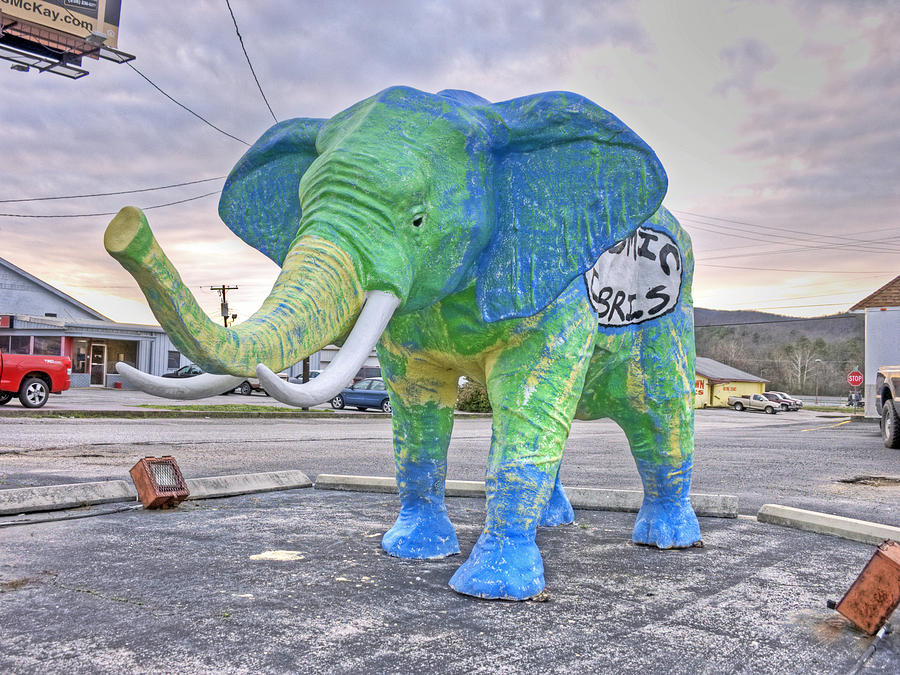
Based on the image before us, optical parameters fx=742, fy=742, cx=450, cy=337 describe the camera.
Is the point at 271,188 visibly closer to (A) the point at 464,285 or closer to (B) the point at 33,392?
(A) the point at 464,285

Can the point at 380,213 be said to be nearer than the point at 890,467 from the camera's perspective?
Yes

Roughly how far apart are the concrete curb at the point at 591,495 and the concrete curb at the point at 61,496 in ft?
5.13

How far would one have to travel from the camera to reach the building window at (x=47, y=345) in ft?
107

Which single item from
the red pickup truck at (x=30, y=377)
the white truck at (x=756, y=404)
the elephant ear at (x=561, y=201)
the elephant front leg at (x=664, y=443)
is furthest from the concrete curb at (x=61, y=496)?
the white truck at (x=756, y=404)

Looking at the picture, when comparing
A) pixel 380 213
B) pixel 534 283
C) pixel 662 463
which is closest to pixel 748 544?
pixel 662 463

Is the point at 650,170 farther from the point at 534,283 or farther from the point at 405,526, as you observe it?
the point at 405,526

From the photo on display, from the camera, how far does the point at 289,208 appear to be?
356 cm

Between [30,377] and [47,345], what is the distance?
58.9 ft

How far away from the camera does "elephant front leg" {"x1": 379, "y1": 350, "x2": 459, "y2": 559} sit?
370 centimetres

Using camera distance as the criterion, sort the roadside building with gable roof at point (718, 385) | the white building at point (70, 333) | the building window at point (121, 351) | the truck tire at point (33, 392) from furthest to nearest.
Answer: the roadside building with gable roof at point (718, 385) < the building window at point (121, 351) < the white building at point (70, 333) < the truck tire at point (33, 392)

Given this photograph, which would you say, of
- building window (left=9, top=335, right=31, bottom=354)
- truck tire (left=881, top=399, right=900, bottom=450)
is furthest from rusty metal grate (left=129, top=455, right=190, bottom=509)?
building window (left=9, top=335, right=31, bottom=354)

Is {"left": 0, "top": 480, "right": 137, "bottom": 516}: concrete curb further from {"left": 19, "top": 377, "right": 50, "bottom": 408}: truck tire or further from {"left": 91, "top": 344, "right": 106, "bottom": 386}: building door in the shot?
{"left": 91, "top": 344, "right": 106, "bottom": 386}: building door

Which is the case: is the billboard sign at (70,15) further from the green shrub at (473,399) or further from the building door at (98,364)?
the building door at (98,364)

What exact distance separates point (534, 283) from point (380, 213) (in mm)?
776
